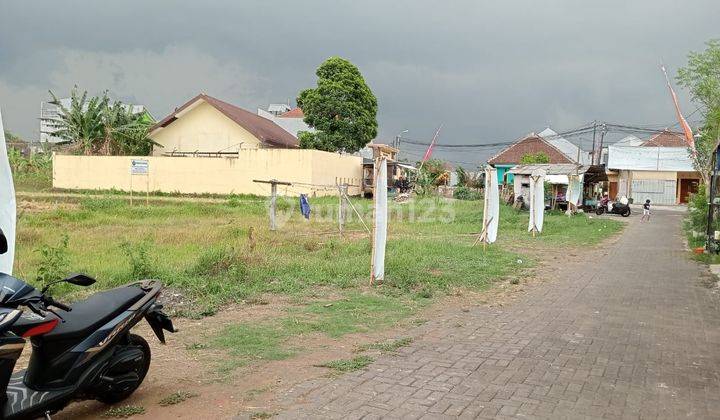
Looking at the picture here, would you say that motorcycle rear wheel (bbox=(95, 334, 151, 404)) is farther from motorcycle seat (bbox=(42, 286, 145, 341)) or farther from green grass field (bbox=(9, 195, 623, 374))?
green grass field (bbox=(9, 195, 623, 374))

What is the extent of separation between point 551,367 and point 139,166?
3252 centimetres

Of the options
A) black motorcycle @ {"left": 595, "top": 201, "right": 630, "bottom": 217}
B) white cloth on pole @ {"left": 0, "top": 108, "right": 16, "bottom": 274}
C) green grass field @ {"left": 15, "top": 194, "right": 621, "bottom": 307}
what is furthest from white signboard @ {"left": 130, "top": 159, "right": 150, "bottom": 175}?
white cloth on pole @ {"left": 0, "top": 108, "right": 16, "bottom": 274}

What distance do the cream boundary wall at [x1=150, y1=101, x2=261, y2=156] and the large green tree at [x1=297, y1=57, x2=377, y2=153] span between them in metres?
4.41

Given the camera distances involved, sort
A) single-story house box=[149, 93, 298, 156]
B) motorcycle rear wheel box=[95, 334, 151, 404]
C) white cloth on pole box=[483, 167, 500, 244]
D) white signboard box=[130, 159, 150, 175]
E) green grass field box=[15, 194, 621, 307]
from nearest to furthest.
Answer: motorcycle rear wheel box=[95, 334, 151, 404]
green grass field box=[15, 194, 621, 307]
white cloth on pole box=[483, 167, 500, 244]
white signboard box=[130, 159, 150, 175]
single-story house box=[149, 93, 298, 156]

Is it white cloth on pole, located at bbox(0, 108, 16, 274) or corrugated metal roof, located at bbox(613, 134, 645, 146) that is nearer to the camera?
white cloth on pole, located at bbox(0, 108, 16, 274)

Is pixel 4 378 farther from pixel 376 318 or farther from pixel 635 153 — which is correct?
pixel 635 153

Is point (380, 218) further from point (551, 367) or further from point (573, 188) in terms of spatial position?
point (573, 188)

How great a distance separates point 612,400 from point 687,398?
0.67 meters

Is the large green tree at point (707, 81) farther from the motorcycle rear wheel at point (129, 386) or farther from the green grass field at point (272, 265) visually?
the motorcycle rear wheel at point (129, 386)

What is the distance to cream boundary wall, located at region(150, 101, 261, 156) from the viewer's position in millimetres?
40344

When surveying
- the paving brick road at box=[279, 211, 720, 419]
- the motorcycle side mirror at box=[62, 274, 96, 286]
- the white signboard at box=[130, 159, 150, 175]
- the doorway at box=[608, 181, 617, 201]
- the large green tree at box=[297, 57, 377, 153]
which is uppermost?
the large green tree at box=[297, 57, 377, 153]

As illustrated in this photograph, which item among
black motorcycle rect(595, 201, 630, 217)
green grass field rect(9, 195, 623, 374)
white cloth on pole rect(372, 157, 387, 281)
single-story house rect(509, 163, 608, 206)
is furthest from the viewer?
black motorcycle rect(595, 201, 630, 217)

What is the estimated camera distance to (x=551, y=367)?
17.6 feet

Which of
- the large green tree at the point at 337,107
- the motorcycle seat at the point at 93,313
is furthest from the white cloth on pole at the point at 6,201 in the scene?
the large green tree at the point at 337,107
